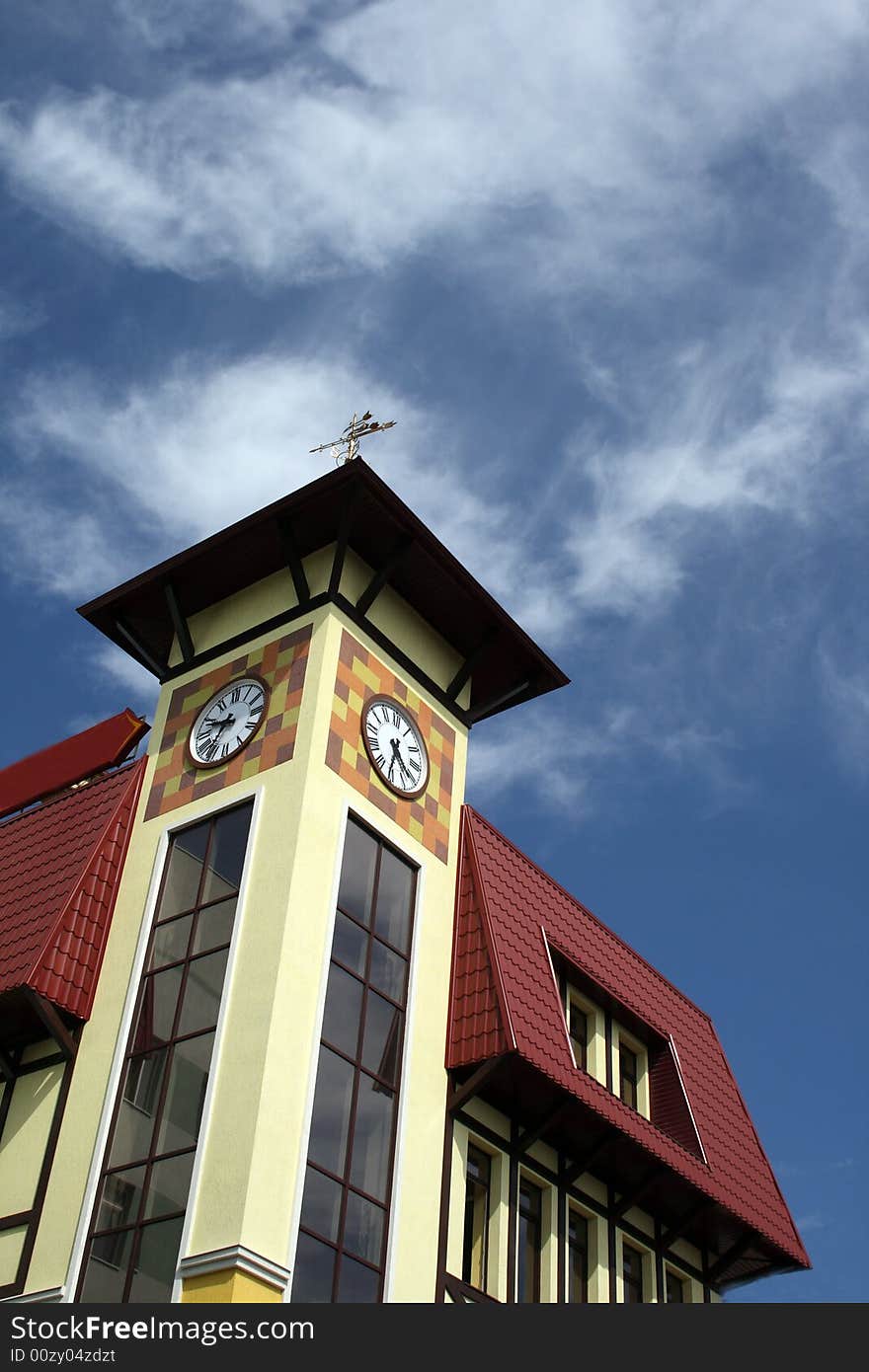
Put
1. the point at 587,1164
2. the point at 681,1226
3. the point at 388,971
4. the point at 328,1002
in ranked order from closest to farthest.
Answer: the point at 328,1002 < the point at 388,971 < the point at 587,1164 < the point at 681,1226

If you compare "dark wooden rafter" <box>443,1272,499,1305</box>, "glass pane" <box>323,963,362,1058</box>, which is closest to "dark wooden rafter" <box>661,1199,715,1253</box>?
"dark wooden rafter" <box>443,1272,499,1305</box>

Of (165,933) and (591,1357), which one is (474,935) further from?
(591,1357)

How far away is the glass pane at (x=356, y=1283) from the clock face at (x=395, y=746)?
23.6ft

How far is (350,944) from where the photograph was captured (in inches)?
843

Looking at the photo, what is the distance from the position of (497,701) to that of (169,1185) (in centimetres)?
1091

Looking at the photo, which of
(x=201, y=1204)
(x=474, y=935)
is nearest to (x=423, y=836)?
(x=474, y=935)

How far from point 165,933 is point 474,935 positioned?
4679 mm

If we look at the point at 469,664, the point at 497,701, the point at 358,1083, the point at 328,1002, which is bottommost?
the point at 358,1083

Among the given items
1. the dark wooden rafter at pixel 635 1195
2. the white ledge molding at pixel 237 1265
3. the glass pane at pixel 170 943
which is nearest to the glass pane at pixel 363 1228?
the white ledge molding at pixel 237 1265

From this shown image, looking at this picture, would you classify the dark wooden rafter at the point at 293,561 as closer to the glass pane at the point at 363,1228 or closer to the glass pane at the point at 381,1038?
the glass pane at the point at 381,1038

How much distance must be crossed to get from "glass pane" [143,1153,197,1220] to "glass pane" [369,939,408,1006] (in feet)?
12.5

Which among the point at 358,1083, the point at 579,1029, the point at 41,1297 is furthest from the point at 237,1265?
the point at 579,1029

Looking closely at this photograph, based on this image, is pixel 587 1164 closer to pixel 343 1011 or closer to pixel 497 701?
pixel 343 1011

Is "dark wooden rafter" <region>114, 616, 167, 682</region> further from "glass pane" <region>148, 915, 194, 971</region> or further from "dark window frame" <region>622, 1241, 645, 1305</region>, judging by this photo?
"dark window frame" <region>622, 1241, 645, 1305</region>
